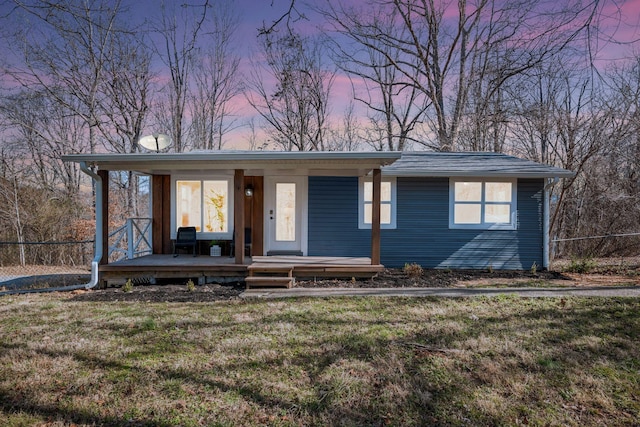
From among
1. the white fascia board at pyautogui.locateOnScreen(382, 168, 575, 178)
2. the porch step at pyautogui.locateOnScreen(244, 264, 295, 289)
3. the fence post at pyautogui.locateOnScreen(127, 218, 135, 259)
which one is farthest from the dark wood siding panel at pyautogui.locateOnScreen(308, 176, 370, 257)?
the fence post at pyautogui.locateOnScreen(127, 218, 135, 259)

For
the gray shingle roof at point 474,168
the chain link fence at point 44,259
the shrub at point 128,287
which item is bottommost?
the chain link fence at point 44,259

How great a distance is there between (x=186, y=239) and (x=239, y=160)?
9.30 feet

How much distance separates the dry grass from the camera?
2619mm

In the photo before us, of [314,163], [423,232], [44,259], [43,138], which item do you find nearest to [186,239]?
[314,163]

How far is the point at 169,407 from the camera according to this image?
266cm

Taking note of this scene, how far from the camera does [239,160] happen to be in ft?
22.7

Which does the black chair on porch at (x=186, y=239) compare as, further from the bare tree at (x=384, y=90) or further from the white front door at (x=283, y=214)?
the bare tree at (x=384, y=90)

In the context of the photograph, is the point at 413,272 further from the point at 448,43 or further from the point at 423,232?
the point at 448,43

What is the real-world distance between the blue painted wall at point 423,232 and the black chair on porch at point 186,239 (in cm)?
273

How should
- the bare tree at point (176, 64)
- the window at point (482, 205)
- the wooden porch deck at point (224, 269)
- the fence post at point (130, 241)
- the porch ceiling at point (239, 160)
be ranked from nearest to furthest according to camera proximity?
1. the porch ceiling at point (239, 160)
2. the wooden porch deck at point (224, 269)
3. the fence post at point (130, 241)
4. the window at point (482, 205)
5. the bare tree at point (176, 64)

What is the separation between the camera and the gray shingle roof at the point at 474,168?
26.9 ft

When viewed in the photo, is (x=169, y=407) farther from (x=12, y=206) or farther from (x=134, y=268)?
(x=12, y=206)

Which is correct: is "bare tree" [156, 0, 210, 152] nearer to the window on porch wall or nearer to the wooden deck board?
the window on porch wall

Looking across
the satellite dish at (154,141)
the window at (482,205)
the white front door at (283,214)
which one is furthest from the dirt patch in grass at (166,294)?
the window at (482,205)
